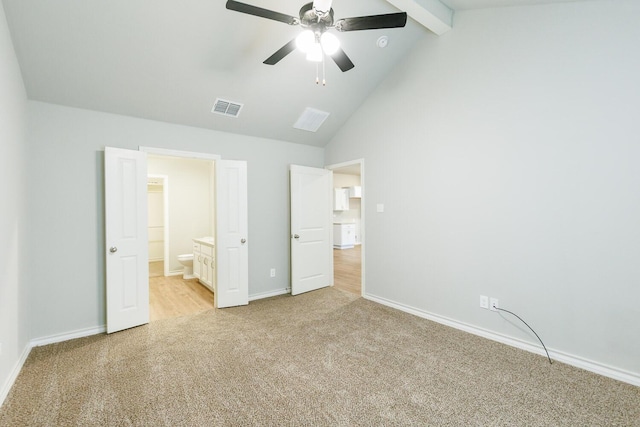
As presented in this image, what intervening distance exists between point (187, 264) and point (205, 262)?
102cm

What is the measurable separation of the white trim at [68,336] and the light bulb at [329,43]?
3544 mm

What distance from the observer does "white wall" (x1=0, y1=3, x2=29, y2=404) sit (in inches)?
76.2

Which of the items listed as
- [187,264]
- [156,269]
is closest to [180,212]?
[187,264]

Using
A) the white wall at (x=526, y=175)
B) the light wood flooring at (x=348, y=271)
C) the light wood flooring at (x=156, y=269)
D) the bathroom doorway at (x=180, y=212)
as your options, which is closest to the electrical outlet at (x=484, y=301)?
the white wall at (x=526, y=175)

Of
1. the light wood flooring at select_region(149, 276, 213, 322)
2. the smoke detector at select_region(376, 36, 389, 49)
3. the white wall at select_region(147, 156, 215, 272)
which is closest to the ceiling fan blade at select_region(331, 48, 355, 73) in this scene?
the smoke detector at select_region(376, 36, 389, 49)

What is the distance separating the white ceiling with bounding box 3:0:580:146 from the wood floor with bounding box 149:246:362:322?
2432 millimetres

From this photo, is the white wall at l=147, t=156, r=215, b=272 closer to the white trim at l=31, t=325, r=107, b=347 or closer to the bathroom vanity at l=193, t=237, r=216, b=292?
the bathroom vanity at l=193, t=237, r=216, b=292

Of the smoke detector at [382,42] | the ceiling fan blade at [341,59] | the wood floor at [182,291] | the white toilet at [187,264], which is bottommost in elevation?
the wood floor at [182,291]

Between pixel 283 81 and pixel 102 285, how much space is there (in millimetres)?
3041

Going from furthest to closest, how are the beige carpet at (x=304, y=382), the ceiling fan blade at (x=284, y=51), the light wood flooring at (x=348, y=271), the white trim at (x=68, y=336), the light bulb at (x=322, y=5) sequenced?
the light wood flooring at (x=348, y=271) → the white trim at (x=68, y=336) → the ceiling fan blade at (x=284, y=51) → the light bulb at (x=322, y=5) → the beige carpet at (x=304, y=382)

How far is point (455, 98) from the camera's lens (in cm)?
308

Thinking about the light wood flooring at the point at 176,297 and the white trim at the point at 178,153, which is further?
the light wood flooring at the point at 176,297

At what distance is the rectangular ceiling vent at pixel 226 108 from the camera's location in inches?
134

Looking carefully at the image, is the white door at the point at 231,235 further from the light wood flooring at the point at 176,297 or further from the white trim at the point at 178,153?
the light wood flooring at the point at 176,297
